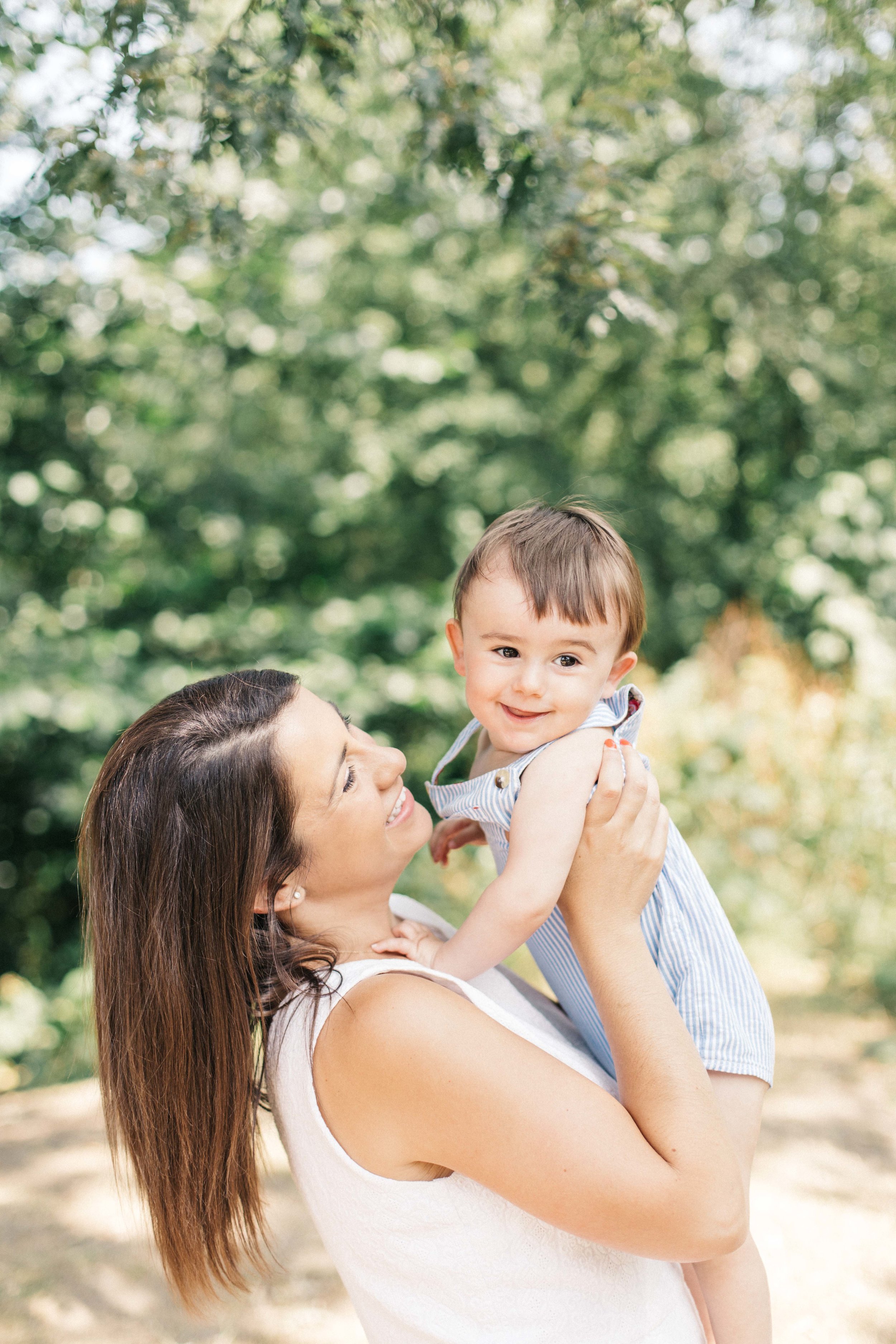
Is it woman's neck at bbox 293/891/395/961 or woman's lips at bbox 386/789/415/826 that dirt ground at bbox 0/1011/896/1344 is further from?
woman's lips at bbox 386/789/415/826

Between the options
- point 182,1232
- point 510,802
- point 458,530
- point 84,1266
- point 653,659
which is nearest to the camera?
point 182,1232

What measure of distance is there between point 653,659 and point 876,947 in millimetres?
3458

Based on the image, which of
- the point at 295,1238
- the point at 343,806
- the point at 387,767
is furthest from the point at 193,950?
the point at 295,1238

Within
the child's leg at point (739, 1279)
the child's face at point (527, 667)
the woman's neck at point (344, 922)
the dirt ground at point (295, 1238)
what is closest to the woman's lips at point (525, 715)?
the child's face at point (527, 667)

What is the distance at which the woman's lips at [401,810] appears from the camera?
4.73 ft

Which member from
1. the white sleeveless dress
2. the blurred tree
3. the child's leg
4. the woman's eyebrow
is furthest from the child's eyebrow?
the blurred tree

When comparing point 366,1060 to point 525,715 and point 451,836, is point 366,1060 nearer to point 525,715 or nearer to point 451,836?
point 525,715

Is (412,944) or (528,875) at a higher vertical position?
(528,875)

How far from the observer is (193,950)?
4.21 feet

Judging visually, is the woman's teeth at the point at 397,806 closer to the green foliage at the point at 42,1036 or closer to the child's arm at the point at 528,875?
the child's arm at the point at 528,875

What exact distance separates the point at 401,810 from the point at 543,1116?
50 centimetres

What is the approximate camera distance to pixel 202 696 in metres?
1.39

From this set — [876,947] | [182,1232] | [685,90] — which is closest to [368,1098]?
[182,1232]

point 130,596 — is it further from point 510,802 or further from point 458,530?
point 510,802
